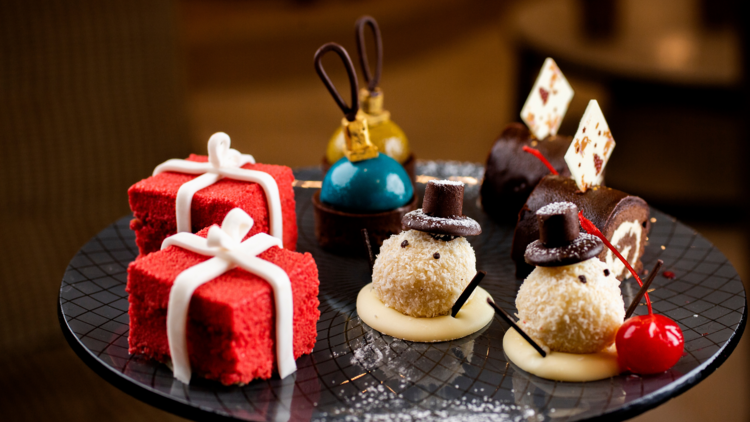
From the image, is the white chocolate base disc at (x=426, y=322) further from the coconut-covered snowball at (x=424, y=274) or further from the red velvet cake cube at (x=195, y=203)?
the red velvet cake cube at (x=195, y=203)

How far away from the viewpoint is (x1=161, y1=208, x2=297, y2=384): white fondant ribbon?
63.4 inches

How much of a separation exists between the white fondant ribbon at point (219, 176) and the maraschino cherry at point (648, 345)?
1.01 m

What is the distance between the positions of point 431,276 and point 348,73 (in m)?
0.71

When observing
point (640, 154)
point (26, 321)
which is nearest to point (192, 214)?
point (26, 321)

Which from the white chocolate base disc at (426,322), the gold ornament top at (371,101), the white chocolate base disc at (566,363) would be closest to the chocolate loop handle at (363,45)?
the gold ornament top at (371,101)

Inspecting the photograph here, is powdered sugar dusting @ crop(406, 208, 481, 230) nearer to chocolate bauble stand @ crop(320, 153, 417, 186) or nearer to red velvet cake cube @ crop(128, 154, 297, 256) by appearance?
red velvet cake cube @ crop(128, 154, 297, 256)

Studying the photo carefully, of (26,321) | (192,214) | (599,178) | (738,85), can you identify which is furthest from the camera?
(738,85)

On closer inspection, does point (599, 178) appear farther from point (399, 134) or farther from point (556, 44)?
point (556, 44)

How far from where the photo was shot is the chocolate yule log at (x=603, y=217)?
82.0 inches

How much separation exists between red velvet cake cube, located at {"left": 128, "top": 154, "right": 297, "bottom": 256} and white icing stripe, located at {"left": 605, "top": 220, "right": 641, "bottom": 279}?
983mm

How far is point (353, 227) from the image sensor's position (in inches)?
91.7

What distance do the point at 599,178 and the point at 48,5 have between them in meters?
2.69

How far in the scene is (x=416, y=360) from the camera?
1747 millimetres

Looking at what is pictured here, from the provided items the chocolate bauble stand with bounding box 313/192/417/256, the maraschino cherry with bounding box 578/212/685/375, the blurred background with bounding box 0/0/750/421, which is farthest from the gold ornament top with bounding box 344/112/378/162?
the blurred background with bounding box 0/0/750/421
